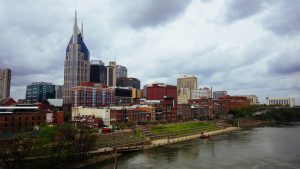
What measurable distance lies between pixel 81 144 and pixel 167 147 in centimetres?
2995

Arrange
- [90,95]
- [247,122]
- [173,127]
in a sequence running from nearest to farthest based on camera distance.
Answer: [173,127] < [90,95] < [247,122]

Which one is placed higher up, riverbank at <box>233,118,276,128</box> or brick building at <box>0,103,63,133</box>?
brick building at <box>0,103,63,133</box>

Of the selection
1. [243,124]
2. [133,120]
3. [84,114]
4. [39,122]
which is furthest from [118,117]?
[243,124]

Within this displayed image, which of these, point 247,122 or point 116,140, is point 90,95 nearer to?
point 247,122

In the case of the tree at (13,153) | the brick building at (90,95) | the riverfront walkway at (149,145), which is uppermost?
the brick building at (90,95)

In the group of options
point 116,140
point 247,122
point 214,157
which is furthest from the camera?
point 247,122

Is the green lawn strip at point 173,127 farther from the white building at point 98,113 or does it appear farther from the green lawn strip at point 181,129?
the white building at point 98,113

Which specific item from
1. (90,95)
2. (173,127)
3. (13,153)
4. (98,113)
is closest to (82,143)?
(13,153)

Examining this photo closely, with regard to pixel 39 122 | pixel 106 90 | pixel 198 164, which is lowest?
pixel 198 164

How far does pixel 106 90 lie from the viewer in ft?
629

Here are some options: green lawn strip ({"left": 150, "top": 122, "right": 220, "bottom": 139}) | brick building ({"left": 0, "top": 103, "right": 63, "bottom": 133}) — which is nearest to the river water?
green lawn strip ({"left": 150, "top": 122, "right": 220, "bottom": 139})

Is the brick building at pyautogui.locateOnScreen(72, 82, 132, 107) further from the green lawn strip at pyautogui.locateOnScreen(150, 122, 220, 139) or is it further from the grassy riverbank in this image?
the green lawn strip at pyautogui.locateOnScreen(150, 122, 220, 139)

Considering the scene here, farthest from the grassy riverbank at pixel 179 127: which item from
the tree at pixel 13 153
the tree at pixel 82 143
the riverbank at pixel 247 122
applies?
the tree at pixel 13 153

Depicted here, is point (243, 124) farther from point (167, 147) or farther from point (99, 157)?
point (99, 157)
